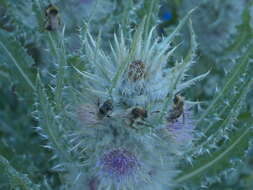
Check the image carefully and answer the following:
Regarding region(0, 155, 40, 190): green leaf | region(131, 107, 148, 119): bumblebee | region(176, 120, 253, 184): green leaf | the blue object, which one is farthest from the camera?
the blue object

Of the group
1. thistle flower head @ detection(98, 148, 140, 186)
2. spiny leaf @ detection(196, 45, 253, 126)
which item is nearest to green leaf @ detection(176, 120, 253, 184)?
spiny leaf @ detection(196, 45, 253, 126)

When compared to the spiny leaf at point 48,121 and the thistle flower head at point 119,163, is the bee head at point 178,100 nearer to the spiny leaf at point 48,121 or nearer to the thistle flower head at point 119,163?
the thistle flower head at point 119,163

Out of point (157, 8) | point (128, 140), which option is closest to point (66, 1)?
point (157, 8)

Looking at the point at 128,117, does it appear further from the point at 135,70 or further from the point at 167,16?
A: the point at 167,16

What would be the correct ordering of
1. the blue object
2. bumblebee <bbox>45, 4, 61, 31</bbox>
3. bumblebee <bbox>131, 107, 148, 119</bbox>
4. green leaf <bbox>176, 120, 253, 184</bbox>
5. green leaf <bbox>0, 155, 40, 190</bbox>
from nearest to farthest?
bumblebee <bbox>131, 107, 148, 119</bbox> → green leaf <bbox>0, 155, 40, 190</bbox> → bumblebee <bbox>45, 4, 61, 31</bbox> → green leaf <bbox>176, 120, 253, 184</bbox> → the blue object

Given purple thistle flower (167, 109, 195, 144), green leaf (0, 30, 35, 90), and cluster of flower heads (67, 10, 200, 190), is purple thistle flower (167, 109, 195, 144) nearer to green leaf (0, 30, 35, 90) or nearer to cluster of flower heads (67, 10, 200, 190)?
cluster of flower heads (67, 10, 200, 190)

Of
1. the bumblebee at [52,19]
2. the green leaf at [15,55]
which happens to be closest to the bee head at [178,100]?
the bumblebee at [52,19]
